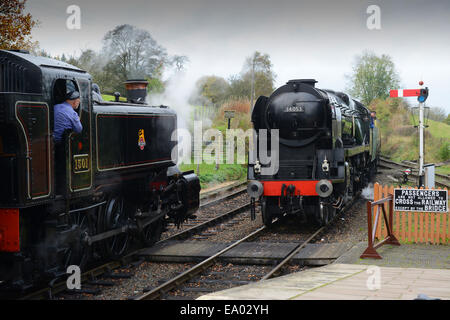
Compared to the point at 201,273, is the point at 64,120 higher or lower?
higher

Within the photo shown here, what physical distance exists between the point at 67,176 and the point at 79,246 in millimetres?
1047

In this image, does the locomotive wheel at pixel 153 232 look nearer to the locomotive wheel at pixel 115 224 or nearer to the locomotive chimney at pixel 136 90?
the locomotive wheel at pixel 115 224

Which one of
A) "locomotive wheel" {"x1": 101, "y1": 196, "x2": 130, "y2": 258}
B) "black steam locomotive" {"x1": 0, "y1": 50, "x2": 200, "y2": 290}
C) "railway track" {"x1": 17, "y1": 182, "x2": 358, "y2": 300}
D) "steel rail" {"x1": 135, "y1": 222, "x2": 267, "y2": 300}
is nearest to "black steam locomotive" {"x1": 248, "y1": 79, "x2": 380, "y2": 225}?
"railway track" {"x1": 17, "y1": 182, "x2": 358, "y2": 300}

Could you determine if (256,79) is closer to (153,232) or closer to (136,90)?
(136,90)

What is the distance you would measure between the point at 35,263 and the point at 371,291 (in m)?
3.99

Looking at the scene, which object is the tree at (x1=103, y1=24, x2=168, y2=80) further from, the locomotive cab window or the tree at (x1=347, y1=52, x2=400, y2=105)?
the tree at (x1=347, y1=52, x2=400, y2=105)

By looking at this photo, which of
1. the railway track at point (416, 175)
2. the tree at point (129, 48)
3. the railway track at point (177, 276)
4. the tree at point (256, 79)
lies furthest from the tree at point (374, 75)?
the railway track at point (177, 276)

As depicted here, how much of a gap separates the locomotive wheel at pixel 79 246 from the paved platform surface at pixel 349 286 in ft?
7.81

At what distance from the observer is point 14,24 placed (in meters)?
17.5

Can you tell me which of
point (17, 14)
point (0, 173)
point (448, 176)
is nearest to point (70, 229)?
point (0, 173)

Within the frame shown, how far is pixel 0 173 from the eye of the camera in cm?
585

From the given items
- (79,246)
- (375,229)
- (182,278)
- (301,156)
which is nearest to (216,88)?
(301,156)

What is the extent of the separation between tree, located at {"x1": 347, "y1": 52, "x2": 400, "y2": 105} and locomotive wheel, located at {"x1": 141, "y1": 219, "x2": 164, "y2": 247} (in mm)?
41364
